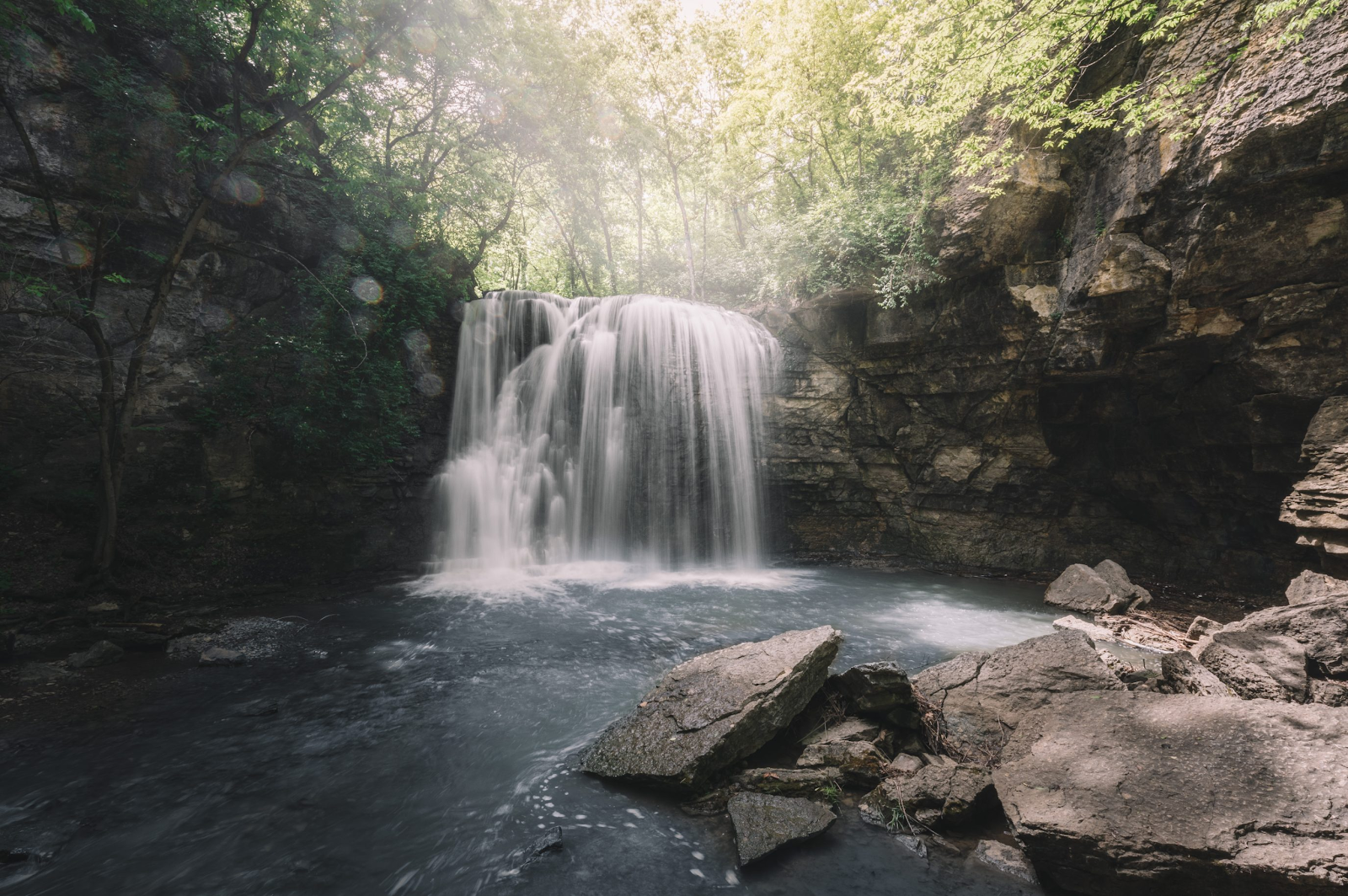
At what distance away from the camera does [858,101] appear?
1360 cm

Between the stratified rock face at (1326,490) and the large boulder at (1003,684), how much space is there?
5047mm

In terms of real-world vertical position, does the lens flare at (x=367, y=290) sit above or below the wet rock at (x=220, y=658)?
above

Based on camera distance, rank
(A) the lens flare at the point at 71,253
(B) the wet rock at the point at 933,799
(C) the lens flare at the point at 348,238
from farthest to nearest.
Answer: (C) the lens flare at the point at 348,238
(A) the lens flare at the point at 71,253
(B) the wet rock at the point at 933,799

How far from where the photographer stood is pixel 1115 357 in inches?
364

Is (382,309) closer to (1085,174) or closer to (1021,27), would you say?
(1021,27)

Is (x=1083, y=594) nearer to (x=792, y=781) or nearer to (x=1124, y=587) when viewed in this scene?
(x=1124, y=587)

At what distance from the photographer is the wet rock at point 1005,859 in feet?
9.76

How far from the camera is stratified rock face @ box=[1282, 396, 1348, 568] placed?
21.4ft

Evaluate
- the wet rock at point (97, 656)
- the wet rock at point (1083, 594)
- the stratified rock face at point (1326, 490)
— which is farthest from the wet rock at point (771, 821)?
the wet rock at point (1083, 594)

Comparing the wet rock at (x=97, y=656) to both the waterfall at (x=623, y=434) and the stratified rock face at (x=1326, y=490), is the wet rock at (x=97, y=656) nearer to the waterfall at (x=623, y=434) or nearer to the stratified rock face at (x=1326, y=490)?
the waterfall at (x=623, y=434)

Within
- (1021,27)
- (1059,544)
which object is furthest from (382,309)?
(1059,544)

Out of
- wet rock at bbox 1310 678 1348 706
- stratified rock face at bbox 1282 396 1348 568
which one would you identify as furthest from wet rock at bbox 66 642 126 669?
stratified rock face at bbox 1282 396 1348 568

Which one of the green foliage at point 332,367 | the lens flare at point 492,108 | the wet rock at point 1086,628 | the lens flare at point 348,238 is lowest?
the wet rock at point 1086,628

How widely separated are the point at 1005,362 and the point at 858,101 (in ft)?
27.8
